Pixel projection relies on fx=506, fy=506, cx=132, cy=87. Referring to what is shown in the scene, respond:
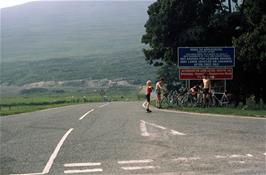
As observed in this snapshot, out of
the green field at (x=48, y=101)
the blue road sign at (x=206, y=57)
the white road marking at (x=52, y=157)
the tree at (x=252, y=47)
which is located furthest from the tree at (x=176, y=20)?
the white road marking at (x=52, y=157)

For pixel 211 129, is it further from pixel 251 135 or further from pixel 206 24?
pixel 206 24

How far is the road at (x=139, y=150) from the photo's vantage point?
9.32 m

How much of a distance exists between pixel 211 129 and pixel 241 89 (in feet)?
78.3

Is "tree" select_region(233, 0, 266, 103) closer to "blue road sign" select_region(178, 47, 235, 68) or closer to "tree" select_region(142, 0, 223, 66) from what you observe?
"blue road sign" select_region(178, 47, 235, 68)

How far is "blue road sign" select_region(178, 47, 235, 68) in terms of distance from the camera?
105 ft

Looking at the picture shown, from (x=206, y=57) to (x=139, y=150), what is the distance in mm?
21400

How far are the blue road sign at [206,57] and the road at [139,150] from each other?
1529 centimetres

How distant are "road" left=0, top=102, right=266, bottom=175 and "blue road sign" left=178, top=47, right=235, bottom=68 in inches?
602

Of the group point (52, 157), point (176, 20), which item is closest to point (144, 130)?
point (52, 157)

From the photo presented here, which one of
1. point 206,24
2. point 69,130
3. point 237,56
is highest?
Answer: point 206,24

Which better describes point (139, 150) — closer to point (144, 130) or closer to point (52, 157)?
point (52, 157)

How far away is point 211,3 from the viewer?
39.2 metres

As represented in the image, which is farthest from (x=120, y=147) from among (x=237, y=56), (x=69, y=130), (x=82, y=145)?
(x=237, y=56)

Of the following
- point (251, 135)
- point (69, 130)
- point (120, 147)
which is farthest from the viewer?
point (69, 130)
